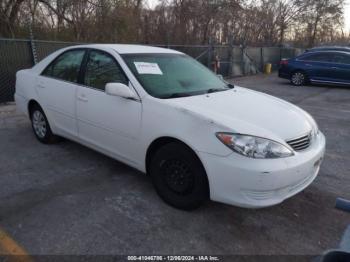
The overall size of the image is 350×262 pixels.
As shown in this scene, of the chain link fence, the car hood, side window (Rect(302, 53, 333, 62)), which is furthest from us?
side window (Rect(302, 53, 333, 62))

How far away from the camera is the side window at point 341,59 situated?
39.2ft

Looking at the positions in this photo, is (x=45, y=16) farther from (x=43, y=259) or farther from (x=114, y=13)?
(x=43, y=259)

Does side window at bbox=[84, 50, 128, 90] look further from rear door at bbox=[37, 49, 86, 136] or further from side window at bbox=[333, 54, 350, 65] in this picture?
side window at bbox=[333, 54, 350, 65]

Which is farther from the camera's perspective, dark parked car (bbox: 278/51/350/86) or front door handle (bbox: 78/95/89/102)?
dark parked car (bbox: 278/51/350/86)

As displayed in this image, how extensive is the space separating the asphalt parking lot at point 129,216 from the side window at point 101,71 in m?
1.10

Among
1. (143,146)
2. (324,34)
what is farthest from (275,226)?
(324,34)

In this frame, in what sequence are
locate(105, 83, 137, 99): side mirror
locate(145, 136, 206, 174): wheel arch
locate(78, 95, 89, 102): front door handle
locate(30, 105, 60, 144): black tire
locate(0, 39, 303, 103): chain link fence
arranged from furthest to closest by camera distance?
locate(0, 39, 303, 103): chain link fence < locate(30, 105, 60, 144): black tire < locate(78, 95, 89, 102): front door handle < locate(105, 83, 137, 99): side mirror < locate(145, 136, 206, 174): wheel arch

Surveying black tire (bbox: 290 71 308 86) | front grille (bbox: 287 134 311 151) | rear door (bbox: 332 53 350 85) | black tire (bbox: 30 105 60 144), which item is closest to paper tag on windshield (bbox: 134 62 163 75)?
front grille (bbox: 287 134 311 151)

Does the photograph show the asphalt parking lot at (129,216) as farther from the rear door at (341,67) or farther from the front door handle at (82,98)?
the rear door at (341,67)

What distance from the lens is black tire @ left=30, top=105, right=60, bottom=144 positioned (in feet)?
15.1

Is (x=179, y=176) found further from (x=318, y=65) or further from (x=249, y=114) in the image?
(x=318, y=65)

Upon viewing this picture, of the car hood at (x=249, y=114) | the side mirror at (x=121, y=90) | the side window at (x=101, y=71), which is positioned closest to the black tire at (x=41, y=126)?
the side window at (x=101, y=71)

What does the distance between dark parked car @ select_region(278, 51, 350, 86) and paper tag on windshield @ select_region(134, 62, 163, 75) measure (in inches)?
431

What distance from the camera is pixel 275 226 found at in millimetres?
2889
